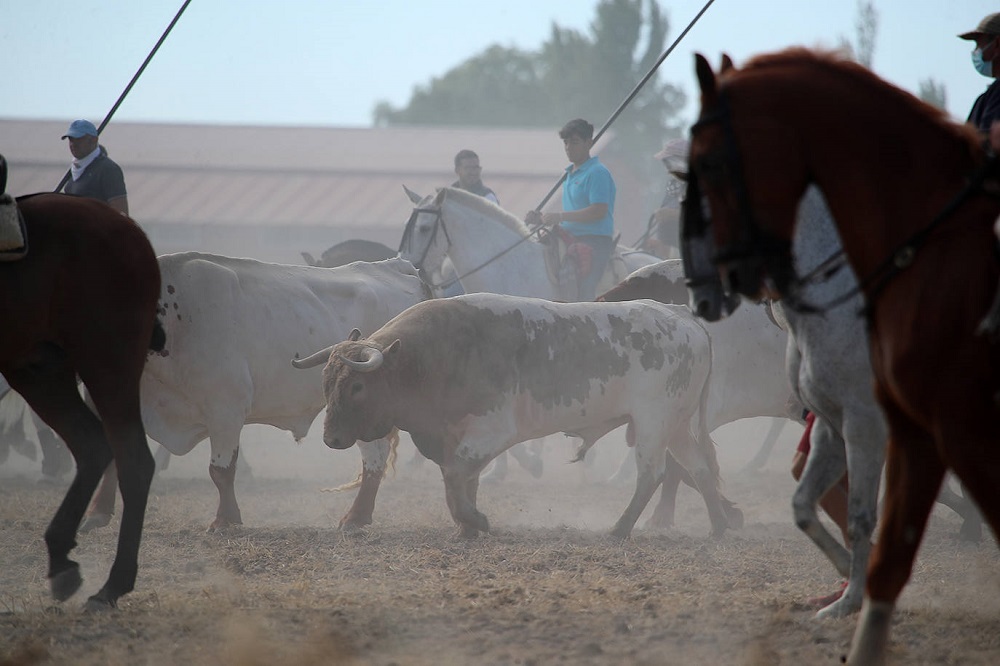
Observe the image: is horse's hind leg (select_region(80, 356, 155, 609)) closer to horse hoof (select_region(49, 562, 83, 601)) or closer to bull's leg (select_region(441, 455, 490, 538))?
horse hoof (select_region(49, 562, 83, 601))

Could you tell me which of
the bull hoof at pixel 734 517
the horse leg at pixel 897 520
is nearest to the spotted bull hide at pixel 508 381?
the bull hoof at pixel 734 517

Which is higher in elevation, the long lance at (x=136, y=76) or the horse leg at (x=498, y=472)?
the long lance at (x=136, y=76)

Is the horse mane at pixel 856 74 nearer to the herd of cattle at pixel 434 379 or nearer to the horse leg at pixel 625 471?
the herd of cattle at pixel 434 379

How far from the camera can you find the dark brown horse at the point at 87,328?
205 inches

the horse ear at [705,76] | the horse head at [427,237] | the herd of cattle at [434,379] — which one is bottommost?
the herd of cattle at [434,379]

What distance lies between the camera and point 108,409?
5.30m

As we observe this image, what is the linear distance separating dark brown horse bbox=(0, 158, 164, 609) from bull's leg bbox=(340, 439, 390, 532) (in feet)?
9.12

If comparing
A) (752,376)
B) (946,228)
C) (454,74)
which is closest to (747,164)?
(946,228)

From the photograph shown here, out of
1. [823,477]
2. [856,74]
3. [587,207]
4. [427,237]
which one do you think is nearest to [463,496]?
[823,477]

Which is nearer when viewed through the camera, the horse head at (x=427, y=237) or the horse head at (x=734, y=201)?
the horse head at (x=734, y=201)

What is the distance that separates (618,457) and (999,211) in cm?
1192

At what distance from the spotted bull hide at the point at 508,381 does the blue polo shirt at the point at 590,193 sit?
10.7 feet

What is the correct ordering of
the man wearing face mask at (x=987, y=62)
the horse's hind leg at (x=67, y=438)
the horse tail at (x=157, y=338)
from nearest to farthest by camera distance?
the man wearing face mask at (x=987, y=62) → the horse's hind leg at (x=67, y=438) → the horse tail at (x=157, y=338)

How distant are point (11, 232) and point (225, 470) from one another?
3.22 metres
